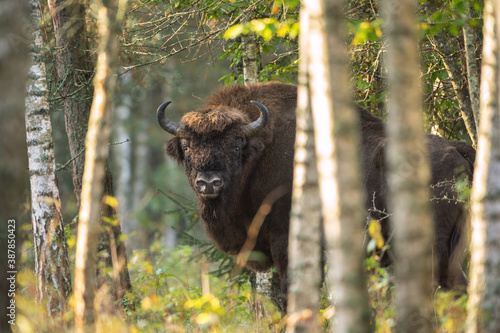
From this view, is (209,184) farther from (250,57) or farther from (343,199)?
(343,199)

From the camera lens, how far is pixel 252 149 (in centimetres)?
698

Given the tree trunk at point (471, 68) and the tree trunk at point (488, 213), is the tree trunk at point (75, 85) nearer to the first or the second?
the tree trunk at point (471, 68)

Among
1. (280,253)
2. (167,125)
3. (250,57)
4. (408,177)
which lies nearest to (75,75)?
(167,125)

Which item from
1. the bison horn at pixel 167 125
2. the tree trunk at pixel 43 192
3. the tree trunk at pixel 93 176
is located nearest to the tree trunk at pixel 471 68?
the bison horn at pixel 167 125

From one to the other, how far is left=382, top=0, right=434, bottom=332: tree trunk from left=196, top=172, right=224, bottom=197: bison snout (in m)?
3.88

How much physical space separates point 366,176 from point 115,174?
1588 cm

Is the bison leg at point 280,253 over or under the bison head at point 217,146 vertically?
under

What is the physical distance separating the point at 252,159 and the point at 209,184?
787mm

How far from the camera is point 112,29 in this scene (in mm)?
3516

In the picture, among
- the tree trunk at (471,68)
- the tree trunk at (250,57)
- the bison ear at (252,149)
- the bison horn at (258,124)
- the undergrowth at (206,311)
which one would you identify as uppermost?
the tree trunk at (250,57)

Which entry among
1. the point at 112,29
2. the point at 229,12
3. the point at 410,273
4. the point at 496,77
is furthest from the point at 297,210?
the point at 229,12

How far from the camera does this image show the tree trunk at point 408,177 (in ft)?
9.22

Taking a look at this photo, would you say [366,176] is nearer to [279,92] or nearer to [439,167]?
[439,167]

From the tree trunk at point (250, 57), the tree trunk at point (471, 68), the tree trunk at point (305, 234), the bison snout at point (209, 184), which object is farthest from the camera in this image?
the tree trunk at point (250, 57)
